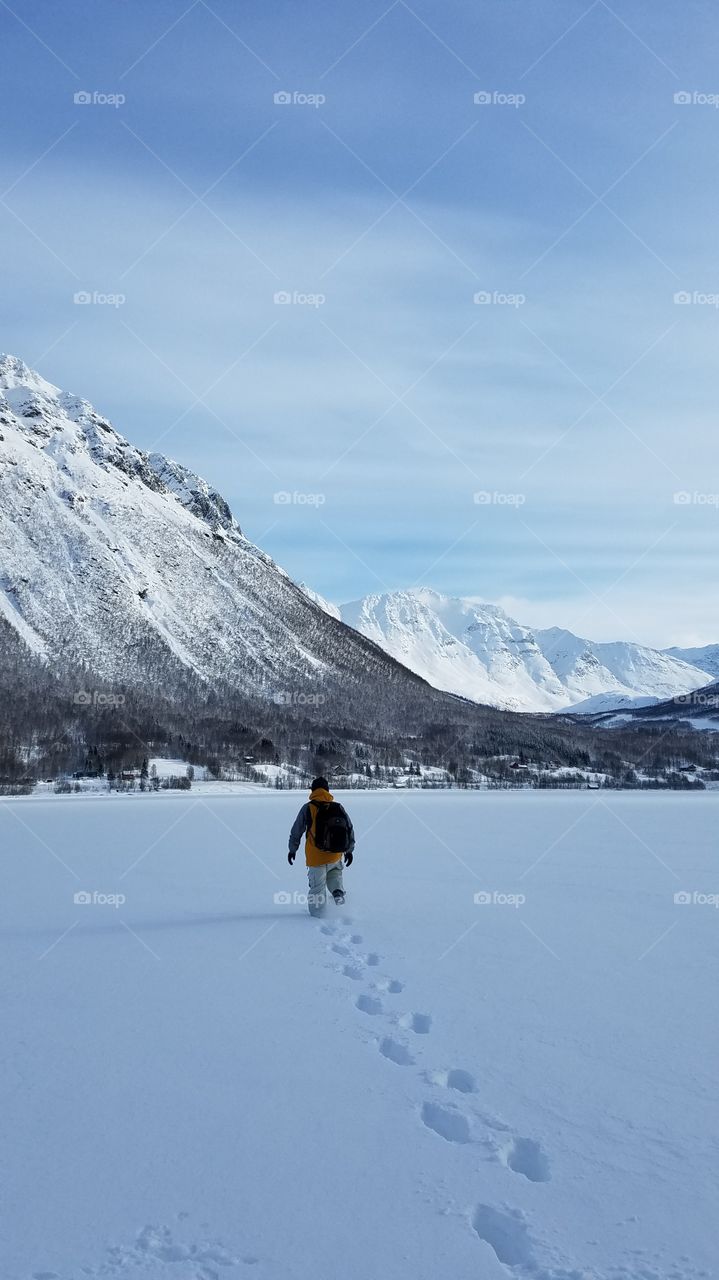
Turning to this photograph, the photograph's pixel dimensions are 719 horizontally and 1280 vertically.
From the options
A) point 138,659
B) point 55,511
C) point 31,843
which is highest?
point 55,511

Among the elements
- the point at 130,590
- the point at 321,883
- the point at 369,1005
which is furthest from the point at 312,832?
the point at 130,590

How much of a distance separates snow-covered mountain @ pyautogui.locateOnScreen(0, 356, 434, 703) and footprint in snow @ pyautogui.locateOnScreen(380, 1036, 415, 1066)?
126 meters

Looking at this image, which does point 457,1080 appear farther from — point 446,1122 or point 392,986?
point 392,986

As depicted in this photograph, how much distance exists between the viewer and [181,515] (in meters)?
196

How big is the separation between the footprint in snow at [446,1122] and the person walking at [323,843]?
732 centimetres

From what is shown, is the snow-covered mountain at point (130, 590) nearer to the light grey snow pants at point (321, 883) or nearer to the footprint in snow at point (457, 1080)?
the light grey snow pants at point (321, 883)

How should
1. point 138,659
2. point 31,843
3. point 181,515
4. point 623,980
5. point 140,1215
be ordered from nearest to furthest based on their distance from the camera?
point 140,1215 → point 623,980 → point 31,843 → point 138,659 → point 181,515

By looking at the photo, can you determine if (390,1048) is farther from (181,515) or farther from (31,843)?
(181,515)

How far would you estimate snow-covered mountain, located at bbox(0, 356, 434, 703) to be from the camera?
139 metres

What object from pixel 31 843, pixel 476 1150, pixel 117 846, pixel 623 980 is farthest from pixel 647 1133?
pixel 31 843

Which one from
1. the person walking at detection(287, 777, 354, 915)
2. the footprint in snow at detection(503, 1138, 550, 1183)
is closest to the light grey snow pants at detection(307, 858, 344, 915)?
the person walking at detection(287, 777, 354, 915)

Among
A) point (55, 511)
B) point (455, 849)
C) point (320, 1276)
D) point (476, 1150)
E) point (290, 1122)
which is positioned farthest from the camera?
point (55, 511)

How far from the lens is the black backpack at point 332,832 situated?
13586 millimetres

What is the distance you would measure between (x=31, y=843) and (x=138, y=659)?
Result: 115 meters
